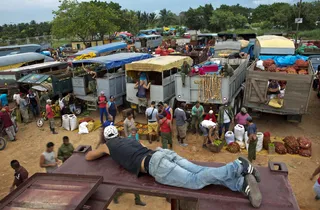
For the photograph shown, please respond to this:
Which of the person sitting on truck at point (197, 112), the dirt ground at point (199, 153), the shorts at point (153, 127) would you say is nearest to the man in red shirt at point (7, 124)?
the dirt ground at point (199, 153)

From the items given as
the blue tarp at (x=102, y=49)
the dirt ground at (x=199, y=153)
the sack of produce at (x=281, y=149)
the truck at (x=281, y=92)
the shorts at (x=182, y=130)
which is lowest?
the dirt ground at (x=199, y=153)

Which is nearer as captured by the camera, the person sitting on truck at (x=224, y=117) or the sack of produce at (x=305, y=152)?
the sack of produce at (x=305, y=152)

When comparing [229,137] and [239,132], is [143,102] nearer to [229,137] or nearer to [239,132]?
[229,137]

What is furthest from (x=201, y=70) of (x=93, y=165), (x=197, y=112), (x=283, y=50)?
(x=93, y=165)

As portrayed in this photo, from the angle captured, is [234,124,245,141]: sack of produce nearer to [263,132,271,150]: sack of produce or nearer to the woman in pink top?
the woman in pink top

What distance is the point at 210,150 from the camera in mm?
7957

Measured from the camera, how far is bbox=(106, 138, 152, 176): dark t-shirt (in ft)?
9.46

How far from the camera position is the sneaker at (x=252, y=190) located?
221 cm

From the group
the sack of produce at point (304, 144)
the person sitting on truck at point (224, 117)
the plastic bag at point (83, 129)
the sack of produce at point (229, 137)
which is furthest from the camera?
the plastic bag at point (83, 129)

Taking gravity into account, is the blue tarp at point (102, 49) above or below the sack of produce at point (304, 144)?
above

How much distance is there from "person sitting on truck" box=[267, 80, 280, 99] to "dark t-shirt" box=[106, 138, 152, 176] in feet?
22.2

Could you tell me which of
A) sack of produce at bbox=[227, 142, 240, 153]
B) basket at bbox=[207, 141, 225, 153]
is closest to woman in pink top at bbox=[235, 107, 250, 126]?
sack of produce at bbox=[227, 142, 240, 153]

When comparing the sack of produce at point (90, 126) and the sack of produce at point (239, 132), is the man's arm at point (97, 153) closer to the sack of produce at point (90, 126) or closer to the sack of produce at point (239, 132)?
the sack of produce at point (239, 132)

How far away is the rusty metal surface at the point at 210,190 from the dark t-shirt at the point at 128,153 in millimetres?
79
